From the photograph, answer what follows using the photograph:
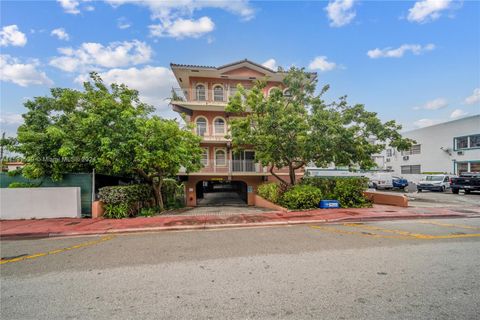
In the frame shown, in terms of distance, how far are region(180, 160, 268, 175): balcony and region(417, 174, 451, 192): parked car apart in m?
18.6

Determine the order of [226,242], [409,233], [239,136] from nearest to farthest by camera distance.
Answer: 1. [226,242]
2. [409,233]
3. [239,136]

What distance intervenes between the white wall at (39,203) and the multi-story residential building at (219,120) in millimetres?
7912

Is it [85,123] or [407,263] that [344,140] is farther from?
[85,123]

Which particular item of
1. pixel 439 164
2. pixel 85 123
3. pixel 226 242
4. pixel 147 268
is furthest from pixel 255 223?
pixel 439 164

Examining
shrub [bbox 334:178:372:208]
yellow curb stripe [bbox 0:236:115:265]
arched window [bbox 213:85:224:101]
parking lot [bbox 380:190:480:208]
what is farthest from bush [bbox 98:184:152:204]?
parking lot [bbox 380:190:480:208]

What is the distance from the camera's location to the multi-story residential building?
17.2 metres

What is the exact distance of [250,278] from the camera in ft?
12.3

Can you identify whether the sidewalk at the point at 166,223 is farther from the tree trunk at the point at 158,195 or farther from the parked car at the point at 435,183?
the parked car at the point at 435,183

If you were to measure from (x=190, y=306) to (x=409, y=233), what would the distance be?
7095mm

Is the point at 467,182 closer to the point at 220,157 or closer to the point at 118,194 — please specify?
the point at 220,157

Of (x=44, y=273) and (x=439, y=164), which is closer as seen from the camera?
(x=44, y=273)

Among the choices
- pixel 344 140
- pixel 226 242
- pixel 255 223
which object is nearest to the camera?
pixel 226 242

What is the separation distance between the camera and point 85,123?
8.94m

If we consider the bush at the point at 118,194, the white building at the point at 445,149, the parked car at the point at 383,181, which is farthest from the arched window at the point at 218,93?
the white building at the point at 445,149
